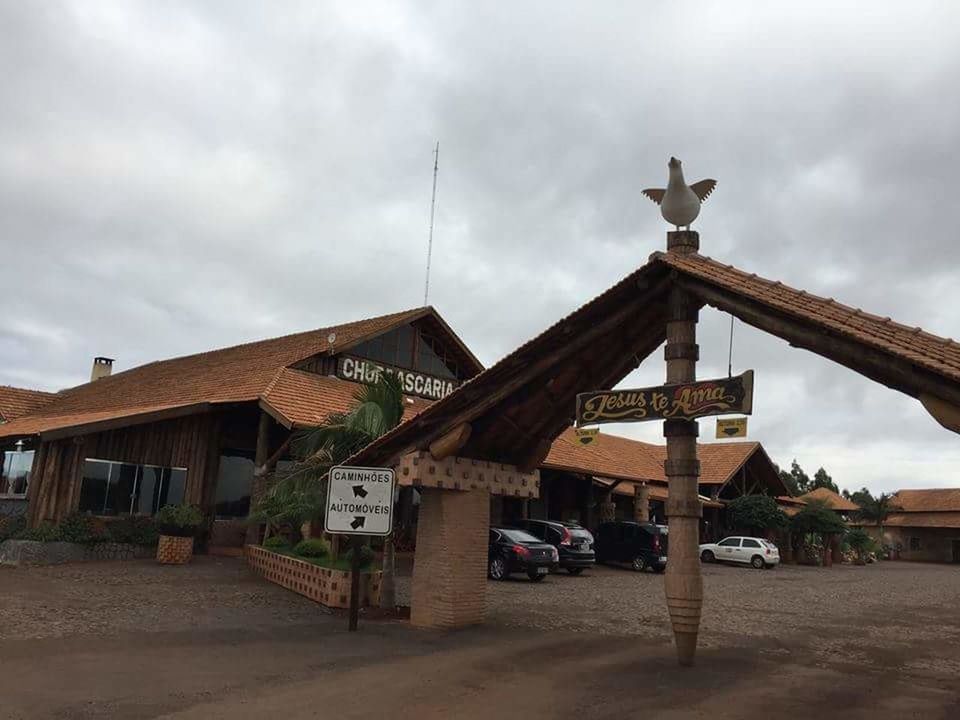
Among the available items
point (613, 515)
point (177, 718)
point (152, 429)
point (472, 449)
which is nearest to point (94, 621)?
point (177, 718)

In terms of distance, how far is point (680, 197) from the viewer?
9766 millimetres

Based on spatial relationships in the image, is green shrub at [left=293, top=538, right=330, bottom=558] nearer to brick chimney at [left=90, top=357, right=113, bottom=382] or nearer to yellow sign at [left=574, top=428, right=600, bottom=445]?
yellow sign at [left=574, top=428, right=600, bottom=445]

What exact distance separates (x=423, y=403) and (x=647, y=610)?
12799 millimetres

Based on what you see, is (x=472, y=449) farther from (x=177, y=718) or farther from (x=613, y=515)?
(x=613, y=515)

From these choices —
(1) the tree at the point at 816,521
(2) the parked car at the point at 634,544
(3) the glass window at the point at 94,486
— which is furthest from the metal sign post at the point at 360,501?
Answer: (1) the tree at the point at 816,521

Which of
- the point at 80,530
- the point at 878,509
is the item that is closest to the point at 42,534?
the point at 80,530

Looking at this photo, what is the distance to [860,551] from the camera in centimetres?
4253

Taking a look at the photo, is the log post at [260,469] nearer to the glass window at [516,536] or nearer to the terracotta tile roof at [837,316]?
the glass window at [516,536]

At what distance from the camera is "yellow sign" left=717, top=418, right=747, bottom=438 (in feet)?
27.6

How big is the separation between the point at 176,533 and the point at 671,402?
13.4m

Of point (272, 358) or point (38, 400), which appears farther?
point (38, 400)

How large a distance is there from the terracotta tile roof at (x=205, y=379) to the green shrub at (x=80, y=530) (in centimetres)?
264

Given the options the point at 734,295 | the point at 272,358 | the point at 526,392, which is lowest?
the point at 526,392

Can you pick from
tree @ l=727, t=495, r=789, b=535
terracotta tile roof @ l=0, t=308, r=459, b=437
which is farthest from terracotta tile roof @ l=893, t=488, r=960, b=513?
terracotta tile roof @ l=0, t=308, r=459, b=437
